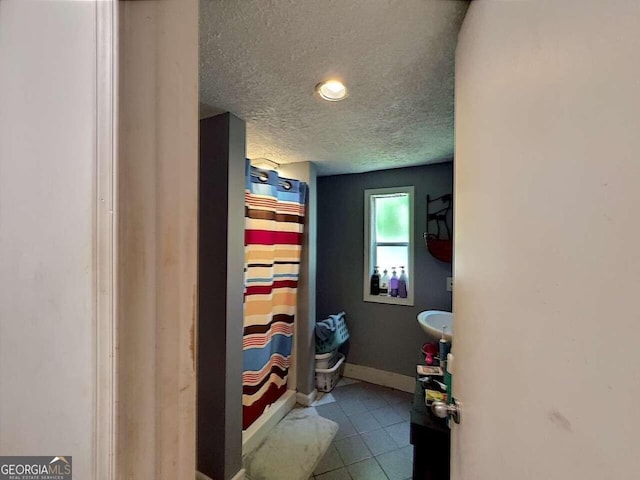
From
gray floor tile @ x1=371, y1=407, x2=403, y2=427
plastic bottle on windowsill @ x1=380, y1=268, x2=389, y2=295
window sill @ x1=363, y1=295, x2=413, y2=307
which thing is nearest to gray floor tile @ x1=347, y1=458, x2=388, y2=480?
→ gray floor tile @ x1=371, y1=407, x2=403, y2=427

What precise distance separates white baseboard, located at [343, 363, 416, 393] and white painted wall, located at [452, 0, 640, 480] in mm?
2049

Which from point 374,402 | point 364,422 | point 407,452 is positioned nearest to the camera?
point 407,452

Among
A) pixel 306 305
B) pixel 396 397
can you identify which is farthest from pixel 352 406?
pixel 306 305

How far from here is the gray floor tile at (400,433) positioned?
183 centimetres

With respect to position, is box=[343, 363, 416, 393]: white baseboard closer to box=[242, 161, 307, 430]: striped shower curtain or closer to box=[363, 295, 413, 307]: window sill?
box=[363, 295, 413, 307]: window sill

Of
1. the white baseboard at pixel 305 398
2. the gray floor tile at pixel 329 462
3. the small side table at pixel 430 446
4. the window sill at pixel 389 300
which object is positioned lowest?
the gray floor tile at pixel 329 462

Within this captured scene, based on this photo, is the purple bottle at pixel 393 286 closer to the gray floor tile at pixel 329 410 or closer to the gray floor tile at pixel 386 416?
the gray floor tile at pixel 386 416

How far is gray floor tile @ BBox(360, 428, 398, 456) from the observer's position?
177 centimetres

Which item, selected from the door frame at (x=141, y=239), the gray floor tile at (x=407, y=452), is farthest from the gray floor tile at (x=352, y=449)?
the door frame at (x=141, y=239)

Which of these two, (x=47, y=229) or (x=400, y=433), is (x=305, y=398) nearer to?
(x=400, y=433)

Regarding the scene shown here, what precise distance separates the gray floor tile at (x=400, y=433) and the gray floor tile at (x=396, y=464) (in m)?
0.09

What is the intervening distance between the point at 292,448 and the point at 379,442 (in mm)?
615

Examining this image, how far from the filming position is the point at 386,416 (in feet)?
6.95

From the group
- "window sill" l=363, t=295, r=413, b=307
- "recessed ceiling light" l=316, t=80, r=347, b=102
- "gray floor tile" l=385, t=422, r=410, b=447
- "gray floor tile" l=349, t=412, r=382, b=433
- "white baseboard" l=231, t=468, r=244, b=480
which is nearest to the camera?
"recessed ceiling light" l=316, t=80, r=347, b=102
